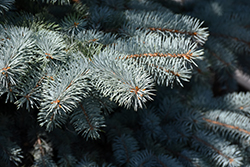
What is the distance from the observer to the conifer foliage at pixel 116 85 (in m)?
0.42

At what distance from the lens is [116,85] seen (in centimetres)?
40

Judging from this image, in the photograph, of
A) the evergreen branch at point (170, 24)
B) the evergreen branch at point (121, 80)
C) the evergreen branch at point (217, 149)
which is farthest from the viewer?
the evergreen branch at point (217, 149)

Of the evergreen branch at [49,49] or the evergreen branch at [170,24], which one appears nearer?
the evergreen branch at [49,49]

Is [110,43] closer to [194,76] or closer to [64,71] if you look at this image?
[64,71]

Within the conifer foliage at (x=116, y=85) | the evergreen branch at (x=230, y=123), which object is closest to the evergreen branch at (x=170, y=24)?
the conifer foliage at (x=116, y=85)

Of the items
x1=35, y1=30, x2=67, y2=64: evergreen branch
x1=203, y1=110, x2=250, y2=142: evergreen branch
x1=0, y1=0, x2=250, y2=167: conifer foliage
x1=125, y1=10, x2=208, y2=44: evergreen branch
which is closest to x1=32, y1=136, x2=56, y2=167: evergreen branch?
x1=0, y1=0, x2=250, y2=167: conifer foliage

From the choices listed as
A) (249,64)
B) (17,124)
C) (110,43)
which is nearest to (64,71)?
(110,43)

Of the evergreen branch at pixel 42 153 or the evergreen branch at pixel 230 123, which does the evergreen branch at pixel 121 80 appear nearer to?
the evergreen branch at pixel 42 153

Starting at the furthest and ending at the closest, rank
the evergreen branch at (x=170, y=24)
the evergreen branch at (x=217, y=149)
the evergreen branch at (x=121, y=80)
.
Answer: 1. the evergreen branch at (x=217, y=149)
2. the evergreen branch at (x=170, y=24)
3. the evergreen branch at (x=121, y=80)

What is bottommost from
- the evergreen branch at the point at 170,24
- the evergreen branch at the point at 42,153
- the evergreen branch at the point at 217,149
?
the evergreen branch at the point at 42,153

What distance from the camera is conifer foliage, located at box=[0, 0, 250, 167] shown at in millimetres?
424

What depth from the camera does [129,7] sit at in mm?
762

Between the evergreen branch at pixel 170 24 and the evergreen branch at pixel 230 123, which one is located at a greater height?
the evergreen branch at pixel 170 24

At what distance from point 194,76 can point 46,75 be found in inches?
28.2
